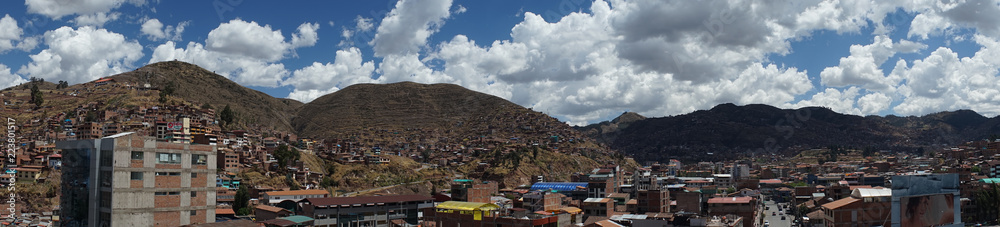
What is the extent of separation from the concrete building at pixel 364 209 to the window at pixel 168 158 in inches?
692

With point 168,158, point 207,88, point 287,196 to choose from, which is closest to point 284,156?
point 287,196

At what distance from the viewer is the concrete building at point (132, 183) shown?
102ft

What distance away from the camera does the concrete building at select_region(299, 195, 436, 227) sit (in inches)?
1997

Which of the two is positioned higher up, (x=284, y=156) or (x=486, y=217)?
(x=284, y=156)

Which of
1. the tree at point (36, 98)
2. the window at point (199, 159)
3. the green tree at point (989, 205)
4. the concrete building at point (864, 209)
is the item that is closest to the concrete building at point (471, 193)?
the concrete building at point (864, 209)

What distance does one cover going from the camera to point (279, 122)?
619 ft

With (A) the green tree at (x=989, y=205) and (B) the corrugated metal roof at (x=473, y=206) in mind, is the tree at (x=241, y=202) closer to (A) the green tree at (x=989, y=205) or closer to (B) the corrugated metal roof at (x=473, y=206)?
(B) the corrugated metal roof at (x=473, y=206)

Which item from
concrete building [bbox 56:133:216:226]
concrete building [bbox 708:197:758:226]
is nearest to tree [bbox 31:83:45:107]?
concrete building [bbox 56:133:216:226]

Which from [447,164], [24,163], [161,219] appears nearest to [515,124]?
[447,164]

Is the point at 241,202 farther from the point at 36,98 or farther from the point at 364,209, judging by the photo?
the point at 36,98

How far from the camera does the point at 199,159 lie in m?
34.0

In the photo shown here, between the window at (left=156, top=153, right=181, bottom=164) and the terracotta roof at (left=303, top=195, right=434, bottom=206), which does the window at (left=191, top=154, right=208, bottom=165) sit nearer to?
the window at (left=156, top=153, right=181, bottom=164)

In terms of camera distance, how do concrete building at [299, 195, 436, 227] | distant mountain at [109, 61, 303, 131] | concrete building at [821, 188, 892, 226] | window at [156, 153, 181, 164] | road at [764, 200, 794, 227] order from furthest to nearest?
distant mountain at [109, 61, 303, 131] < road at [764, 200, 794, 227] < concrete building at [299, 195, 436, 227] < concrete building at [821, 188, 892, 226] < window at [156, 153, 181, 164]

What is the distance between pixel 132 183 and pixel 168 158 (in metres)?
1.97
